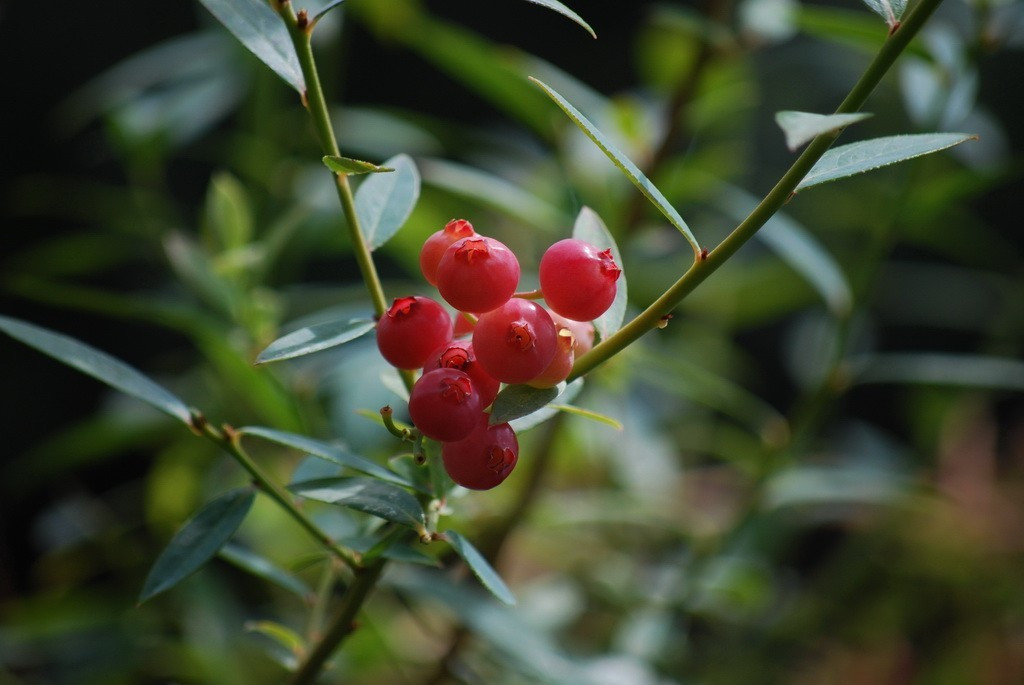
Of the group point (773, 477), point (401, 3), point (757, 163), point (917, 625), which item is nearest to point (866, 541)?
point (917, 625)

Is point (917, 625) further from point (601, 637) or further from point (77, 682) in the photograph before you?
point (77, 682)

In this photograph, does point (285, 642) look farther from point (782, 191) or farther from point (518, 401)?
→ point (782, 191)

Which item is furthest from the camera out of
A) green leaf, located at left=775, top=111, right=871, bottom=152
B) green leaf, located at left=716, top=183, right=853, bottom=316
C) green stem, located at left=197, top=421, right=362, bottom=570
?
green leaf, located at left=716, top=183, right=853, bottom=316

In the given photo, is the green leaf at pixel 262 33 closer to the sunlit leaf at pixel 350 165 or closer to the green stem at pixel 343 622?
the sunlit leaf at pixel 350 165

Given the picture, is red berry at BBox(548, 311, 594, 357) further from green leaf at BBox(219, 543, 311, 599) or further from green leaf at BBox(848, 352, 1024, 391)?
green leaf at BBox(848, 352, 1024, 391)

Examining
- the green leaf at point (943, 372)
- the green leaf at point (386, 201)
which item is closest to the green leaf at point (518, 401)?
the green leaf at point (386, 201)

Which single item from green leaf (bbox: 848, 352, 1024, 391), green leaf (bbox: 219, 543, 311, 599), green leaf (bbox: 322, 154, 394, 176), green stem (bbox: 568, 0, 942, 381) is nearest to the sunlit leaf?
green leaf (bbox: 322, 154, 394, 176)
